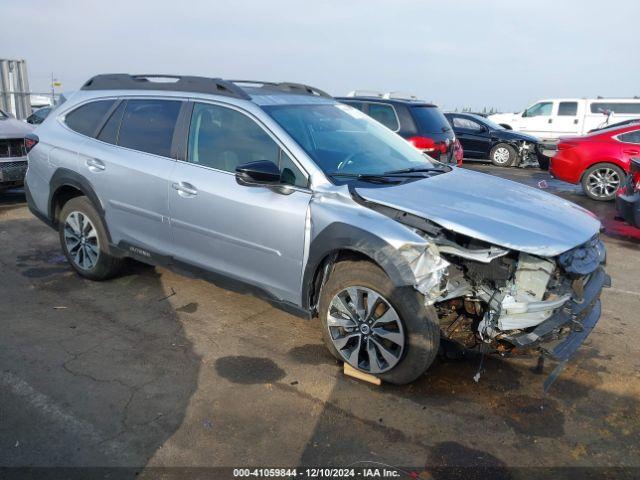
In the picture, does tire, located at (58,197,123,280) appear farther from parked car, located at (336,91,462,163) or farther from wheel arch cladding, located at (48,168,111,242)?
parked car, located at (336,91,462,163)

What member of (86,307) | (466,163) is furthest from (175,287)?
(466,163)

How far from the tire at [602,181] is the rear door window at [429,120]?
3.16 m

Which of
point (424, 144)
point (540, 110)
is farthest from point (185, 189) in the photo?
point (540, 110)

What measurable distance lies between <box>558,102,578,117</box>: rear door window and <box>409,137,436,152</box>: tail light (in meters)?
13.3

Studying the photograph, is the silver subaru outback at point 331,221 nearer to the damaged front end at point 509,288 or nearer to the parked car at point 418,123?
the damaged front end at point 509,288

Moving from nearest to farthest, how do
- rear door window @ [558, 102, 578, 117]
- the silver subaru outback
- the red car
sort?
the silver subaru outback < the red car < rear door window @ [558, 102, 578, 117]

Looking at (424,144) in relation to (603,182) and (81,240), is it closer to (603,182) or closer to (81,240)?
(603,182)

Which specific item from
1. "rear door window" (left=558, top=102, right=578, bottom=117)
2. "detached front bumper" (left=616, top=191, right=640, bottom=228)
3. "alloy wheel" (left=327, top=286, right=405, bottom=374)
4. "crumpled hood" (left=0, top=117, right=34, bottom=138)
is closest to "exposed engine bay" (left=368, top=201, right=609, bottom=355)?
"alloy wheel" (left=327, top=286, right=405, bottom=374)

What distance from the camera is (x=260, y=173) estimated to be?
3.47 metres

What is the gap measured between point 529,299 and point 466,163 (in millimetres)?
13695

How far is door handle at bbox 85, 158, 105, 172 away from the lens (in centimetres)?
462

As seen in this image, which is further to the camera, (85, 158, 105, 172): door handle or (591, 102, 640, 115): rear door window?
(591, 102, 640, 115): rear door window

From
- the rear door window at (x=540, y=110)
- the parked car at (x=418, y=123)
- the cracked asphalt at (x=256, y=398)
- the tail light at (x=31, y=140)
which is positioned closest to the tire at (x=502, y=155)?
the rear door window at (x=540, y=110)

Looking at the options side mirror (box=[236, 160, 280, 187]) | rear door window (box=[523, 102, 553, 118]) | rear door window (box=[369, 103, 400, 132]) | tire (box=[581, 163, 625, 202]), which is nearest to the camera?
side mirror (box=[236, 160, 280, 187])
